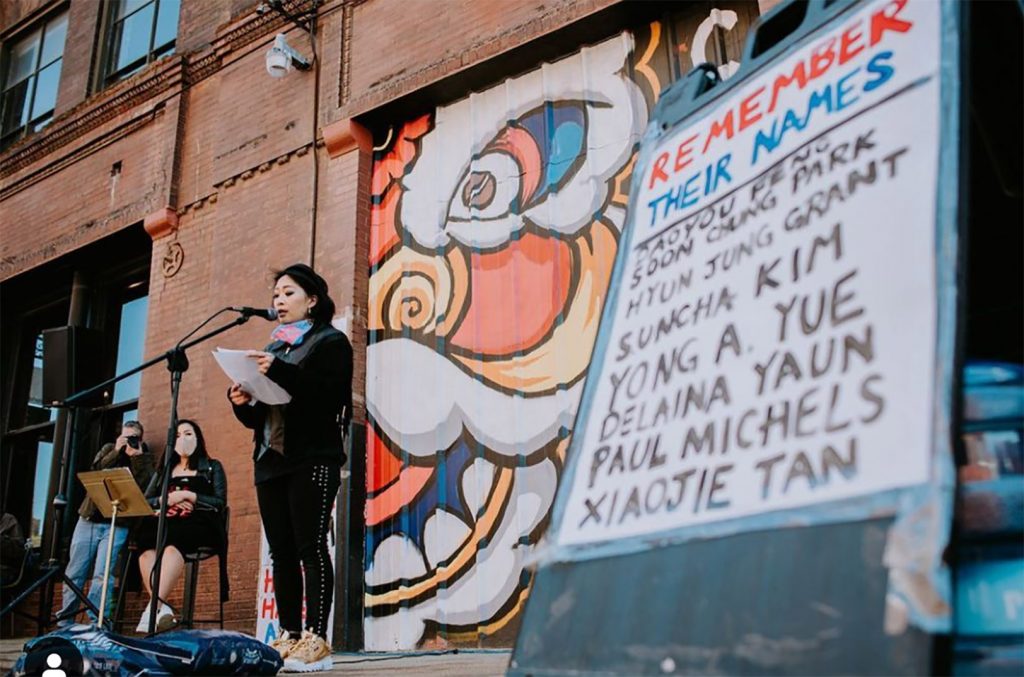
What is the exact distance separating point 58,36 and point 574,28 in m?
8.22

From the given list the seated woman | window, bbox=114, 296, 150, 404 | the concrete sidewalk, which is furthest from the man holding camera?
window, bbox=114, 296, 150, 404

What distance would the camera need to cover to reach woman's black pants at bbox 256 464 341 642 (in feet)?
11.0

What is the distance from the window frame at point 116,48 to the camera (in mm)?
9383

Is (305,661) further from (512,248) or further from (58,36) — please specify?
(58,36)

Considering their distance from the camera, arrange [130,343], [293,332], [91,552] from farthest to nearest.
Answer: [130,343] → [91,552] → [293,332]

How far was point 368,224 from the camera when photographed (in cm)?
668

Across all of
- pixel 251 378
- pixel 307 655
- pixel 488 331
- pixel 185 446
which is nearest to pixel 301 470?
pixel 251 378

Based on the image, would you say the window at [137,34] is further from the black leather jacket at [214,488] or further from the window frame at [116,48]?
the black leather jacket at [214,488]

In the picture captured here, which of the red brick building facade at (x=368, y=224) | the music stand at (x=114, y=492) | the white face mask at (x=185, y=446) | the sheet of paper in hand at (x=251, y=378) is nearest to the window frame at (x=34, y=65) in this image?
the red brick building facade at (x=368, y=224)

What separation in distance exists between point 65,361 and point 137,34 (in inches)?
176

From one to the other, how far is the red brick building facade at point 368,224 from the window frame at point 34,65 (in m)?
1.31

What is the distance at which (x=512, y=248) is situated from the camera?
A: 5949mm

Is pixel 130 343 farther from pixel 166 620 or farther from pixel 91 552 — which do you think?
pixel 166 620

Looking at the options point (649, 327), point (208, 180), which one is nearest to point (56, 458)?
point (208, 180)
